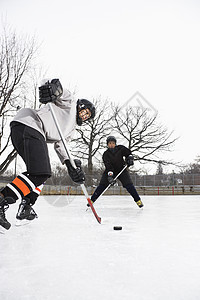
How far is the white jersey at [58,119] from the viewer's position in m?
2.15

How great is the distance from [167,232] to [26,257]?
1332 mm

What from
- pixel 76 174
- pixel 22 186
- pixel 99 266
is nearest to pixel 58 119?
pixel 76 174

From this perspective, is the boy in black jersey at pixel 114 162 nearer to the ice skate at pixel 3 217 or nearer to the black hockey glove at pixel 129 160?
the black hockey glove at pixel 129 160

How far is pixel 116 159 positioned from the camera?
16.5ft

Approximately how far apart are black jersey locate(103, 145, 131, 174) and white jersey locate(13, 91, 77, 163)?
262 cm

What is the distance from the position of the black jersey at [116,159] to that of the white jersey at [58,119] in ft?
8.59

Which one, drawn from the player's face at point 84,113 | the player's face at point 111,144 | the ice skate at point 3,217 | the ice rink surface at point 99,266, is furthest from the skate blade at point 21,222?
the player's face at point 111,144

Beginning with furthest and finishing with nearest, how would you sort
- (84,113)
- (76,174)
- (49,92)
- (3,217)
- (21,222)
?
(21,222) → (84,113) → (76,174) → (49,92) → (3,217)

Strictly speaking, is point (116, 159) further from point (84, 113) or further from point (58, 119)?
point (58, 119)

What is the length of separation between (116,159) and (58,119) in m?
2.81

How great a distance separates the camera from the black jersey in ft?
16.5

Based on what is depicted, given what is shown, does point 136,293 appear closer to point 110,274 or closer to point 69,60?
point 110,274

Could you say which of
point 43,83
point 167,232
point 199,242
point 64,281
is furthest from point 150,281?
point 43,83

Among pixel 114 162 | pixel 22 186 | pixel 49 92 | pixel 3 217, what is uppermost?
pixel 49 92
